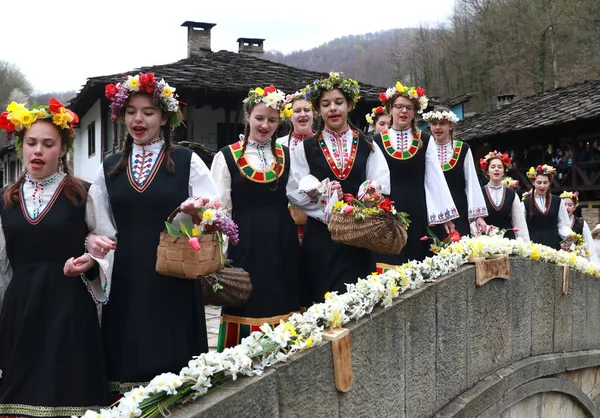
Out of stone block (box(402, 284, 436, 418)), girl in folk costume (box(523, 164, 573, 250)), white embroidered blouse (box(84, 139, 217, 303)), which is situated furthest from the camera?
girl in folk costume (box(523, 164, 573, 250))

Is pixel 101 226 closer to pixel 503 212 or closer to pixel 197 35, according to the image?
pixel 503 212

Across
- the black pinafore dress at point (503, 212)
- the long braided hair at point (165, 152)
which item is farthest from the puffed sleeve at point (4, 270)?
the black pinafore dress at point (503, 212)

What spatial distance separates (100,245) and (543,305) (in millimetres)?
4515

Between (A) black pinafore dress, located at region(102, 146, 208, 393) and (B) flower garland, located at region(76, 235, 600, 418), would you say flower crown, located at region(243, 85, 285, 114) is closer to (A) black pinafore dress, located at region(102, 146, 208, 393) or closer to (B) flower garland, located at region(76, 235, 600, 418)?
A: (A) black pinafore dress, located at region(102, 146, 208, 393)

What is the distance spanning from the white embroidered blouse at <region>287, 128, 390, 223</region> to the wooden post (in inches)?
46.5

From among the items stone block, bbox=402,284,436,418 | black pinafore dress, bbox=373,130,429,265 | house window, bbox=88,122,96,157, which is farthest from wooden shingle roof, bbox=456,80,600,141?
stone block, bbox=402,284,436,418

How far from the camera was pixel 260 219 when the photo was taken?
13.1ft

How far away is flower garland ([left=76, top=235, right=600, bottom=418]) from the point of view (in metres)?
2.25

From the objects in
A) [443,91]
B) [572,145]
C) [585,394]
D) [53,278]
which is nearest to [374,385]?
[53,278]

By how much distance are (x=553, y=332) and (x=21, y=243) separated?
519 cm

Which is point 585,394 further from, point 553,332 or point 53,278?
point 53,278

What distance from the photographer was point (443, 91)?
3981cm

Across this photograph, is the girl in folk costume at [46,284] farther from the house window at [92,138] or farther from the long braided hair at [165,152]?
the house window at [92,138]

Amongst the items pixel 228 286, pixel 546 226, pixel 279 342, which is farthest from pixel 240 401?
pixel 546 226
